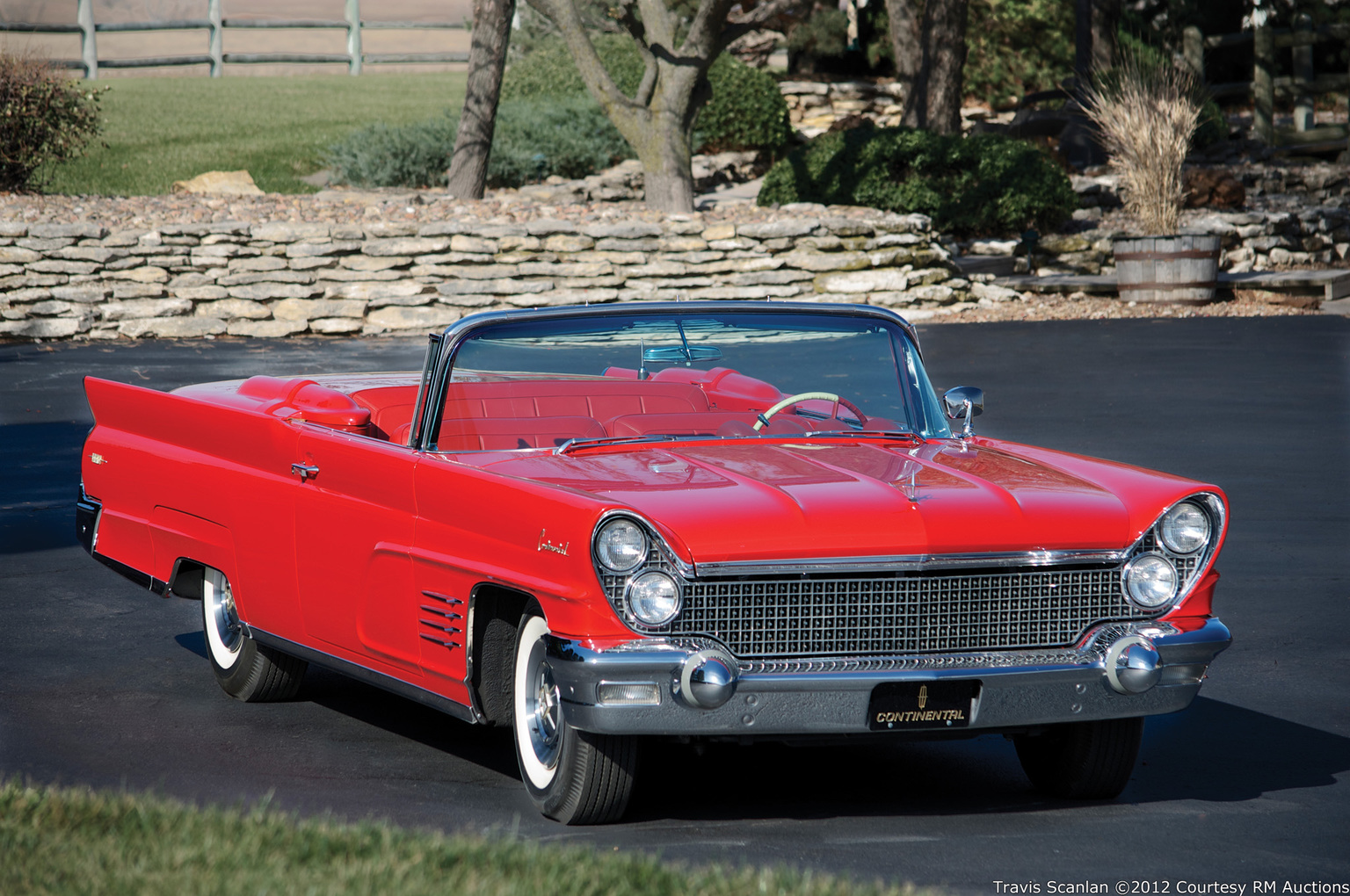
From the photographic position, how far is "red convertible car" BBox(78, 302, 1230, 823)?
398 centimetres

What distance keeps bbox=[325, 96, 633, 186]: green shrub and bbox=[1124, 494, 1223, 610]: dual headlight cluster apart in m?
20.9

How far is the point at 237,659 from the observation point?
574 centimetres

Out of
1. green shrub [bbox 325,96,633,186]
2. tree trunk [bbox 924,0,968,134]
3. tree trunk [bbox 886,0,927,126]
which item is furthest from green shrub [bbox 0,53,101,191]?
tree trunk [bbox 886,0,927,126]

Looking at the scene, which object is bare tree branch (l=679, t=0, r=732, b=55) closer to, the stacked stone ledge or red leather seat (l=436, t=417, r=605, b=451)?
the stacked stone ledge

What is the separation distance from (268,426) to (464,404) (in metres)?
0.73

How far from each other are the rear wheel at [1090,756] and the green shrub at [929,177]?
710 inches

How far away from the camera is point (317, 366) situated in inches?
649

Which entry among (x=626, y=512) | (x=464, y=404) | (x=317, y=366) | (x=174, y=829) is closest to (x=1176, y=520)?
(x=626, y=512)

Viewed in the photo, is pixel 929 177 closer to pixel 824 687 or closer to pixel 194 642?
pixel 194 642

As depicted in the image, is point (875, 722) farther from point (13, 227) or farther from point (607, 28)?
point (607, 28)

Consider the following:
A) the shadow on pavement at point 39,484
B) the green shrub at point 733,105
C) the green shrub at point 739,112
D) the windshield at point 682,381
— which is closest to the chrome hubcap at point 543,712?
the windshield at point 682,381

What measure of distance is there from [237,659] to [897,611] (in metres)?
2.68

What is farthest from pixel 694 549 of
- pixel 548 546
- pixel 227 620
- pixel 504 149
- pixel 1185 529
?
pixel 504 149

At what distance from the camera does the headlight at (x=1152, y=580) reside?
4324 millimetres
